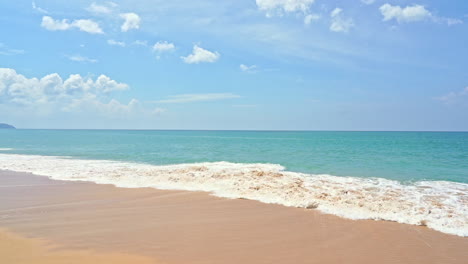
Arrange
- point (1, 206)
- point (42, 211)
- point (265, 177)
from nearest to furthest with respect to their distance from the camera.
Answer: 1. point (42, 211)
2. point (1, 206)
3. point (265, 177)

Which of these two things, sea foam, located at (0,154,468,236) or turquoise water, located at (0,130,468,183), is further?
turquoise water, located at (0,130,468,183)

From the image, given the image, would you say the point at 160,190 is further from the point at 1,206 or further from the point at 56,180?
the point at 56,180

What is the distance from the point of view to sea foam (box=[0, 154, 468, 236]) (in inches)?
341

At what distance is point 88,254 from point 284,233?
4.25 m

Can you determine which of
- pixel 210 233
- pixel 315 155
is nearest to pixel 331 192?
pixel 210 233

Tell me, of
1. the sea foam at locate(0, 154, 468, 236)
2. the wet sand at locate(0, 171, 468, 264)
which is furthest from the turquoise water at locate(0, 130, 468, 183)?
the wet sand at locate(0, 171, 468, 264)

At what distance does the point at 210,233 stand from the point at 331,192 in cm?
616

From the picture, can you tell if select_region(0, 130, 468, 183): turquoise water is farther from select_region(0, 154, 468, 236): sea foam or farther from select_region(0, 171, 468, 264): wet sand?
select_region(0, 171, 468, 264): wet sand

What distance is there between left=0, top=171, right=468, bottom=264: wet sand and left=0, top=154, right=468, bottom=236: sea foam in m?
0.72

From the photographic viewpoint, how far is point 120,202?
10.2 m

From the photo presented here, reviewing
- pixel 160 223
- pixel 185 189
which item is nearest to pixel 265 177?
pixel 185 189

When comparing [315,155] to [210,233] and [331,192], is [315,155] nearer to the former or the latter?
[331,192]

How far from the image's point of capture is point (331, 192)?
37.5 ft

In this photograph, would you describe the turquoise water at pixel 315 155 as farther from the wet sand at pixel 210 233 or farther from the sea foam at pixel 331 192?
the wet sand at pixel 210 233
